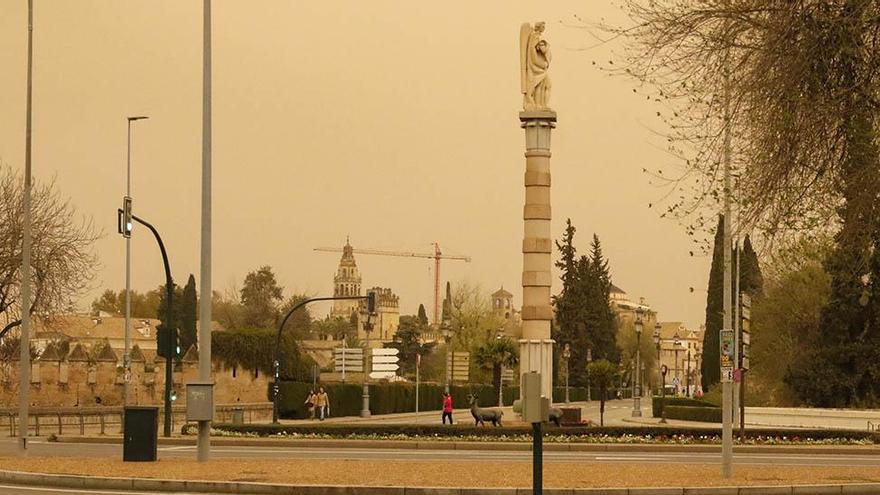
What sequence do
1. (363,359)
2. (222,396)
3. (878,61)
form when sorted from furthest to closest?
1. (363,359)
2. (222,396)
3. (878,61)

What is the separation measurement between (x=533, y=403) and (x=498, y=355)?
260 ft

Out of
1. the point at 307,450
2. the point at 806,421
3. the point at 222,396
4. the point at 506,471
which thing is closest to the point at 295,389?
the point at 222,396

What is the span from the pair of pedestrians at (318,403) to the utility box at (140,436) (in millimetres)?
40886

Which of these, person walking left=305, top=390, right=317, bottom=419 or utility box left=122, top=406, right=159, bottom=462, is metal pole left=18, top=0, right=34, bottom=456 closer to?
utility box left=122, top=406, right=159, bottom=462

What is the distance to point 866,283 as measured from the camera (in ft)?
193

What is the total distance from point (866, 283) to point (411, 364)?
101 m

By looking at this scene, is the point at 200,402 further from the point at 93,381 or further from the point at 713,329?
the point at 713,329

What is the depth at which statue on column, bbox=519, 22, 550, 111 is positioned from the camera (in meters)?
47.5

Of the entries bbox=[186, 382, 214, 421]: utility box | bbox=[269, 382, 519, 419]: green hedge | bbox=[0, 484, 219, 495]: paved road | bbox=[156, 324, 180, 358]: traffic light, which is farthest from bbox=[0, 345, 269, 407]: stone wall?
bbox=[0, 484, 219, 495]: paved road

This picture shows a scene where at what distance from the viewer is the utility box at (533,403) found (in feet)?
52.7

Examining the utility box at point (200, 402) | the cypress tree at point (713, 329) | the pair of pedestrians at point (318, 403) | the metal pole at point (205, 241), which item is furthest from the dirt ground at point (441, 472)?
the cypress tree at point (713, 329)

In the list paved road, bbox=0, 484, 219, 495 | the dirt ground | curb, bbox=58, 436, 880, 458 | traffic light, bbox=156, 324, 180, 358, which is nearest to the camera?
paved road, bbox=0, 484, 219, 495

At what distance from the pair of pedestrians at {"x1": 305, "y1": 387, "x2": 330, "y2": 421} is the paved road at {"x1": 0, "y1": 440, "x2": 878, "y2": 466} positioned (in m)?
30.0

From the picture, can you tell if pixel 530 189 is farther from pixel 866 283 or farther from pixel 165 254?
pixel 866 283
